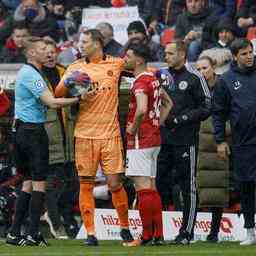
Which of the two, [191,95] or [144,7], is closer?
[191,95]

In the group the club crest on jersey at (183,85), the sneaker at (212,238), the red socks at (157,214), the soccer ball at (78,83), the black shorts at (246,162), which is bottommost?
the sneaker at (212,238)

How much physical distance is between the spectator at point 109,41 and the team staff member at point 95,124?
413cm

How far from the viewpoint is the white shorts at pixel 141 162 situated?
563 inches

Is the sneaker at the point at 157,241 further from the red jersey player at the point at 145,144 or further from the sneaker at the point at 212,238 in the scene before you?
the sneaker at the point at 212,238

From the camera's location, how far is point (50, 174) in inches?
687

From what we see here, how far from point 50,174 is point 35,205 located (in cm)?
283

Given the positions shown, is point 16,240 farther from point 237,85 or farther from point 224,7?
point 224,7

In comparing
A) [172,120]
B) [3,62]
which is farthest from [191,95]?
[3,62]

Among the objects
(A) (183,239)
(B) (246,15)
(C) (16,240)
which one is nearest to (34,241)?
(C) (16,240)

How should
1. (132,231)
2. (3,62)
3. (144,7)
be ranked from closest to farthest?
1. (132,231)
2. (3,62)
3. (144,7)

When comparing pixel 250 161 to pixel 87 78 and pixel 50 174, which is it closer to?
pixel 87 78

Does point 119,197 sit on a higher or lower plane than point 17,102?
lower

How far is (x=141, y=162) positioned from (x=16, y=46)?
246 inches


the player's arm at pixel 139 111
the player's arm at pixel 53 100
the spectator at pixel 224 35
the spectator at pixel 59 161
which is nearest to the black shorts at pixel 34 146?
the player's arm at pixel 53 100
